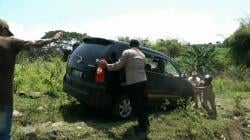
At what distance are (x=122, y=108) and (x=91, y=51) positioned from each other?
1.49 meters

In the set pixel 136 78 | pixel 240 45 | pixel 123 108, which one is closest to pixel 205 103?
pixel 123 108

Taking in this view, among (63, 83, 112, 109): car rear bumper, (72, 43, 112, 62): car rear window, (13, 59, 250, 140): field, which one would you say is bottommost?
(13, 59, 250, 140): field

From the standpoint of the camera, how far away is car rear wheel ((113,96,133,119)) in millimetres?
9781

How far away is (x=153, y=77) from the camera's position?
35.6 ft

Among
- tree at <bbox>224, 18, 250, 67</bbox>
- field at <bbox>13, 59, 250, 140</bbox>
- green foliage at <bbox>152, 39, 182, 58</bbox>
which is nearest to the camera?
field at <bbox>13, 59, 250, 140</bbox>

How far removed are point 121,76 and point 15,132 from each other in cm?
261

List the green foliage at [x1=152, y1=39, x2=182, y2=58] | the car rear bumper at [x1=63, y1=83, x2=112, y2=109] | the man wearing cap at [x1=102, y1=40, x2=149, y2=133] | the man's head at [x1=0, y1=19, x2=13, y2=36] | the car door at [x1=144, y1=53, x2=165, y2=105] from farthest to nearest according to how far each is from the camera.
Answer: the green foliage at [x1=152, y1=39, x2=182, y2=58]
the car door at [x1=144, y1=53, x2=165, y2=105]
the car rear bumper at [x1=63, y1=83, x2=112, y2=109]
the man wearing cap at [x1=102, y1=40, x2=149, y2=133]
the man's head at [x1=0, y1=19, x2=13, y2=36]

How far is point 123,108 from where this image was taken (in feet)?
32.9

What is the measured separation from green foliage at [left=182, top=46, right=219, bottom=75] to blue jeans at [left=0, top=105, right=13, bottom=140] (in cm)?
3041

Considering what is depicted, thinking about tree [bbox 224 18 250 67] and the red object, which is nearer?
the red object

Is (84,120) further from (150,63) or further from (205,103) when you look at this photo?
(205,103)

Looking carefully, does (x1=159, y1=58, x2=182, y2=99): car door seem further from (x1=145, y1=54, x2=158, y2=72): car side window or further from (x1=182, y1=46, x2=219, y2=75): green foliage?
(x1=182, y1=46, x2=219, y2=75): green foliage

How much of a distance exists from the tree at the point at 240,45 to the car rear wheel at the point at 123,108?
86.1ft

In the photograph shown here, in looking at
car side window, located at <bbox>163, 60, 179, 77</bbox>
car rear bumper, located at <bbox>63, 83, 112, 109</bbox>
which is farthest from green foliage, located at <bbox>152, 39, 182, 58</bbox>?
car rear bumper, located at <bbox>63, 83, 112, 109</bbox>
